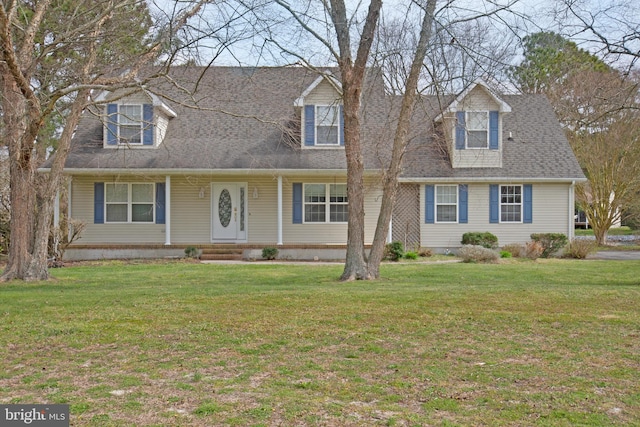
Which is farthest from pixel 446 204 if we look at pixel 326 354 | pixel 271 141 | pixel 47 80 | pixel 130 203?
pixel 326 354

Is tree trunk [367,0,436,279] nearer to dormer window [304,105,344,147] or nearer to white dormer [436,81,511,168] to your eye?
A: dormer window [304,105,344,147]

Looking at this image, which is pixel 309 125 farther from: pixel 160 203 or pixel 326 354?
pixel 326 354

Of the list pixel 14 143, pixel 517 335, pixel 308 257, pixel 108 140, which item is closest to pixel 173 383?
pixel 517 335

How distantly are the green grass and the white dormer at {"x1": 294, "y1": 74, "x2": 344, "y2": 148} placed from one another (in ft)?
34.2

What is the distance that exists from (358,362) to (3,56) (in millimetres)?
8549

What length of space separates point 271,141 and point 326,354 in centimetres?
1556

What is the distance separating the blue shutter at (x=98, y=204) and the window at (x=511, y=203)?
521 inches

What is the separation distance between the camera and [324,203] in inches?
835

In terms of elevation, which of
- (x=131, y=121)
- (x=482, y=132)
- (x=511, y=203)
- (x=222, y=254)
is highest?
(x=131, y=121)

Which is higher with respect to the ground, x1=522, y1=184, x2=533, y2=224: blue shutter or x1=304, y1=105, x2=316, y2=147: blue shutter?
x1=304, y1=105, x2=316, y2=147: blue shutter

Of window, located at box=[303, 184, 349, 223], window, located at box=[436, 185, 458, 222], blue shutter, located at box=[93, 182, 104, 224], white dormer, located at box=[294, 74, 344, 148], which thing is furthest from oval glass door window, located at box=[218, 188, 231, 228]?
window, located at box=[436, 185, 458, 222]

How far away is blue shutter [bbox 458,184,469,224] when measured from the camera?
849 inches

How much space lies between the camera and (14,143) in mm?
12516

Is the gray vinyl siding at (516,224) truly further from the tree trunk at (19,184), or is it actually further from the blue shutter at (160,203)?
the tree trunk at (19,184)
